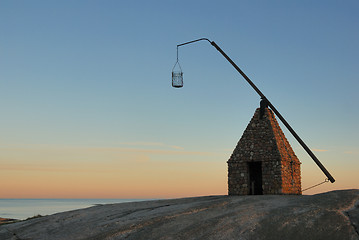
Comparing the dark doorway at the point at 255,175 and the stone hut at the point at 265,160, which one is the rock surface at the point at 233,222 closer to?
the stone hut at the point at 265,160

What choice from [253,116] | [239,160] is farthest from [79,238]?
[253,116]

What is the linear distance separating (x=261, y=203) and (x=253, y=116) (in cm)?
994

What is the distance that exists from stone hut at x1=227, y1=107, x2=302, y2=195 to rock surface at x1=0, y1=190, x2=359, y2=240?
5.86m

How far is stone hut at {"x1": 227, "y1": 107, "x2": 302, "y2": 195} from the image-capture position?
23.9 m

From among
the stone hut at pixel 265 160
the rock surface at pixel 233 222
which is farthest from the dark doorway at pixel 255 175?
the rock surface at pixel 233 222

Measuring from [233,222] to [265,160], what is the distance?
10534mm

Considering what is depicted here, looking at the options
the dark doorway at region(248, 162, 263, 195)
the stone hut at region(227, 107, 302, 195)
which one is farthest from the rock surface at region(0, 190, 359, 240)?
the dark doorway at region(248, 162, 263, 195)

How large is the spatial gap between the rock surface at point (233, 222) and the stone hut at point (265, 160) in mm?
5856

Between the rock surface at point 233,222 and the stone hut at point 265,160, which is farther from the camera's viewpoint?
the stone hut at point 265,160

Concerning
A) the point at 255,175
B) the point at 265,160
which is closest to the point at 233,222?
the point at 265,160

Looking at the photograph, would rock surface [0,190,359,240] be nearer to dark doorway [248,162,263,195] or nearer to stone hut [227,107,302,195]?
stone hut [227,107,302,195]

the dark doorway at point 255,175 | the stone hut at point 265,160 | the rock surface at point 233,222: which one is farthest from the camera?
the dark doorway at point 255,175

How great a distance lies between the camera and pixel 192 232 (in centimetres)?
1404

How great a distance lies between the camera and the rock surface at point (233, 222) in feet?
43.3
